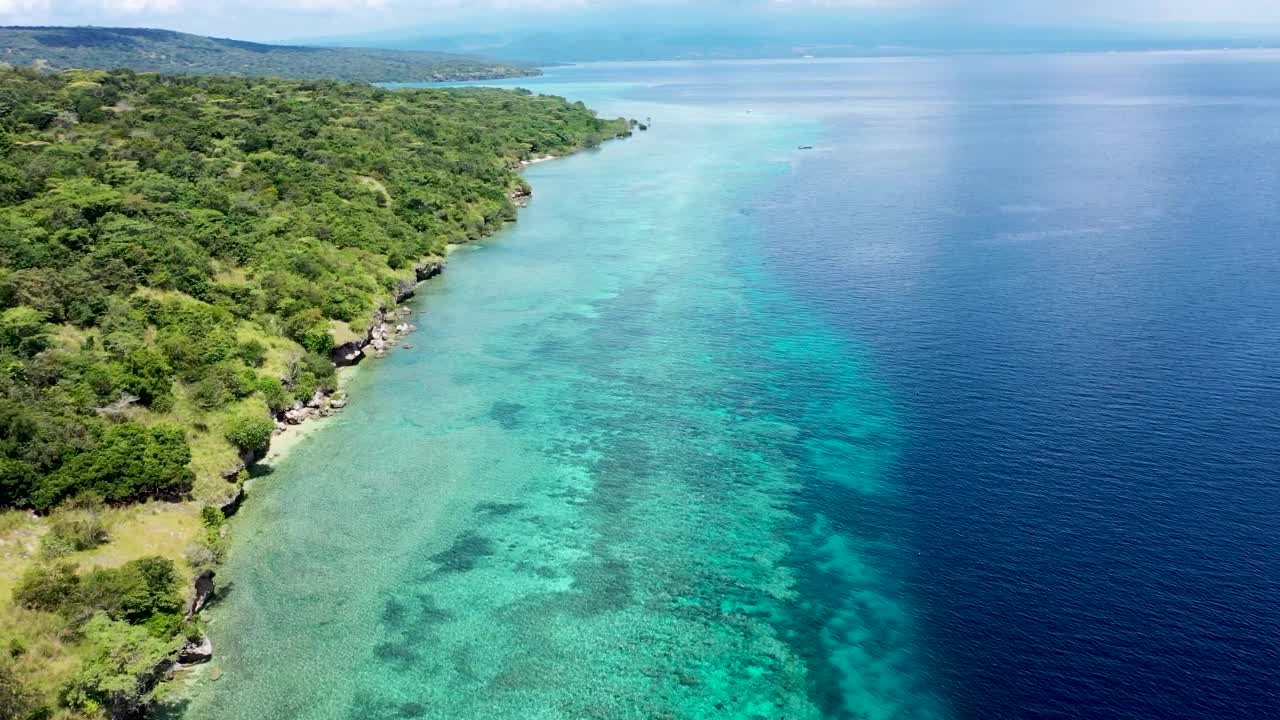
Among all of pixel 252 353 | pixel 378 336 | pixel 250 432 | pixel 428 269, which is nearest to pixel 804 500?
pixel 250 432

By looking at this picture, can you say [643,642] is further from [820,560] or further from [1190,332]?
[1190,332]

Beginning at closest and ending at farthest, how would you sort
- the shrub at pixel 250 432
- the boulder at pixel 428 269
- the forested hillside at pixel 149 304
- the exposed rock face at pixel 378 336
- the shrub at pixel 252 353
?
the forested hillside at pixel 149 304
the shrub at pixel 250 432
the shrub at pixel 252 353
the exposed rock face at pixel 378 336
the boulder at pixel 428 269

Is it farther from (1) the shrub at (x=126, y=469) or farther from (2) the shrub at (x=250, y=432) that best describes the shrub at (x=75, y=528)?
(2) the shrub at (x=250, y=432)

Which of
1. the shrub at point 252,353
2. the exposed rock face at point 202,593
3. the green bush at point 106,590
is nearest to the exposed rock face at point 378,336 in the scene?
the shrub at point 252,353

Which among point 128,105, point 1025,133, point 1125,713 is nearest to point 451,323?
point 1125,713

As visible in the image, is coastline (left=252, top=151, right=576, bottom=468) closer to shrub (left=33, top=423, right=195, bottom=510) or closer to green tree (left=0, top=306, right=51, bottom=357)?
shrub (left=33, top=423, right=195, bottom=510)

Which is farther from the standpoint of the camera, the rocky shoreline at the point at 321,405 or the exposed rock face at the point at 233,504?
the exposed rock face at the point at 233,504
